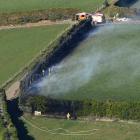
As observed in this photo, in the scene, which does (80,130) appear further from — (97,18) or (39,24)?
(39,24)

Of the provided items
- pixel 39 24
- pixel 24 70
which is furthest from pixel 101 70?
pixel 39 24

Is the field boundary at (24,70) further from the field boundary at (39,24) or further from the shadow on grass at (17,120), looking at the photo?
the field boundary at (39,24)

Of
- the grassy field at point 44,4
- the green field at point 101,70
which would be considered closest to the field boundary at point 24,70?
the green field at point 101,70

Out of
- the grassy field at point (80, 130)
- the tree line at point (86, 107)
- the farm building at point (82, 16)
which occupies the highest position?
the farm building at point (82, 16)

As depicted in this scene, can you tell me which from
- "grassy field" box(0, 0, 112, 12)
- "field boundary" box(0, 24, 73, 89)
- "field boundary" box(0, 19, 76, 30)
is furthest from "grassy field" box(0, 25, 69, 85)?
"grassy field" box(0, 0, 112, 12)

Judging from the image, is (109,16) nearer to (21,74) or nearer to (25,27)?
(25,27)

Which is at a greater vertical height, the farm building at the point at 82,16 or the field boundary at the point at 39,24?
the farm building at the point at 82,16

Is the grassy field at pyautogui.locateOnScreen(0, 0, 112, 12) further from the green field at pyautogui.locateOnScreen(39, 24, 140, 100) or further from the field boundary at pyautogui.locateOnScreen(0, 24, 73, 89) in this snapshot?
the field boundary at pyautogui.locateOnScreen(0, 24, 73, 89)
